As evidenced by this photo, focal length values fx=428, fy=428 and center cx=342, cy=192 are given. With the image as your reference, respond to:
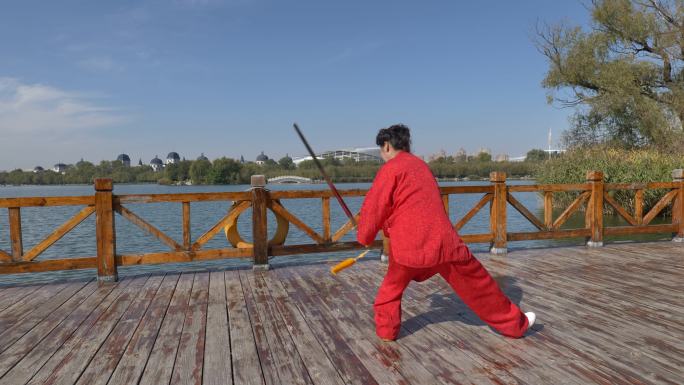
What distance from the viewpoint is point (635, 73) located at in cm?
2122

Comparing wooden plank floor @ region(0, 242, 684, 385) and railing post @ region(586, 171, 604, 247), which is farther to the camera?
railing post @ region(586, 171, 604, 247)

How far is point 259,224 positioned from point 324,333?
276cm

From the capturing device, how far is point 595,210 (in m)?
7.52

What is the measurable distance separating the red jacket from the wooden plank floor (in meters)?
0.72

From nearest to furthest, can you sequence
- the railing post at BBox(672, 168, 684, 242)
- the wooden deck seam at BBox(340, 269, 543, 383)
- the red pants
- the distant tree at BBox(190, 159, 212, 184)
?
the wooden deck seam at BBox(340, 269, 543, 383) < the red pants < the railing post at BBox(672, 168, 684, 242) < the distant tree at BBox(190, 159, 212, 184)

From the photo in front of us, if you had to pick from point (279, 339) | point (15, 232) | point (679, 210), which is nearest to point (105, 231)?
point (15, 232)

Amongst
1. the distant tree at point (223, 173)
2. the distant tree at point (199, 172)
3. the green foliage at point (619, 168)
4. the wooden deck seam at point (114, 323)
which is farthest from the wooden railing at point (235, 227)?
the distant tree at point (199, 172)

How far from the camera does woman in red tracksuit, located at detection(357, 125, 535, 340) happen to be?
3.12 metres

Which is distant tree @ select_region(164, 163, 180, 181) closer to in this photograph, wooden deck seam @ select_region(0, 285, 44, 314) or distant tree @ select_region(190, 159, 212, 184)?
distant tree @ select_region(190, 159, 212, 184)

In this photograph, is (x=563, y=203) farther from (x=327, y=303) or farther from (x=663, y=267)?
(x=327, y=303)

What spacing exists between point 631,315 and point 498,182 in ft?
11.2

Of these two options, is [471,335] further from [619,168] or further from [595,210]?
[619,168]

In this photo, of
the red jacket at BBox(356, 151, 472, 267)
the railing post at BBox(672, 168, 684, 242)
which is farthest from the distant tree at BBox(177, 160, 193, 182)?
the red jacket at BBox(356, 151, 472, 267)

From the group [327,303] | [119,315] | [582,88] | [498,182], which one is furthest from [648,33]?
[119,315]
